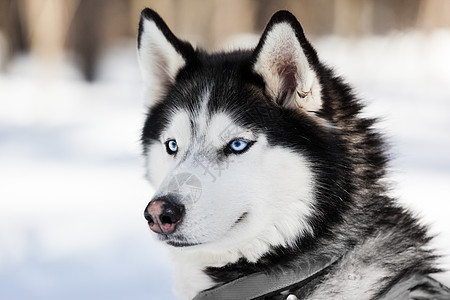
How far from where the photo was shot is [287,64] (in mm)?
1962

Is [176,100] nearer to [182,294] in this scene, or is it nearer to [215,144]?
[215,144]

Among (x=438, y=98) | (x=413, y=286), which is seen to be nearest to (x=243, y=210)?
(x=413, y=286)

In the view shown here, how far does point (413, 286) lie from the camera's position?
177 cm

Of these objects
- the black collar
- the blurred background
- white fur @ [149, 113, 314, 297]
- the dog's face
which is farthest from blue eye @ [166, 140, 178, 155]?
the blurred background

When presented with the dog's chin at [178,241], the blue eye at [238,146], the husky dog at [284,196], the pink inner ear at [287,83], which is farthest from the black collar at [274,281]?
the pink inner ear at [287,83]

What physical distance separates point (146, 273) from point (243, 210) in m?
2.03

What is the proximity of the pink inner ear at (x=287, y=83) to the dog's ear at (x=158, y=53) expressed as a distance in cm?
36

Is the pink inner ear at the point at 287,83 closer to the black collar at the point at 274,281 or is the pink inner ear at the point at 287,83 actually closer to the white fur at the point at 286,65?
the white fur at the point at 286,65

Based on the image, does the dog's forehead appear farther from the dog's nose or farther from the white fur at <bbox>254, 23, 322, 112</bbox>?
the dog's nose

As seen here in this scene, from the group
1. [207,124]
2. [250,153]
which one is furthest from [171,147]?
[250,153]

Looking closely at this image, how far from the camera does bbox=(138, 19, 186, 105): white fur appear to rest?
2.21 meters

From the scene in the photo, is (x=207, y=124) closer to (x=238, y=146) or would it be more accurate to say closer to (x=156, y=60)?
(x=238, y=146)

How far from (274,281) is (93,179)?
4.45 meters

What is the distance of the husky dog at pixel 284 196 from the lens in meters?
1.86
